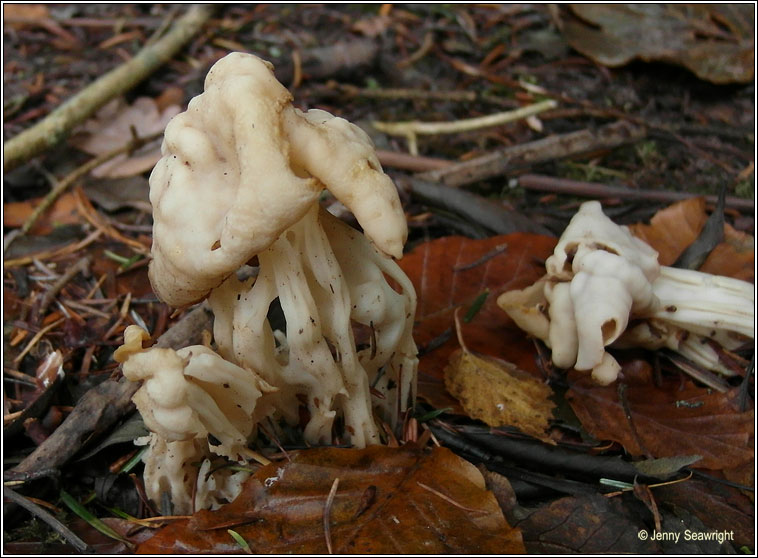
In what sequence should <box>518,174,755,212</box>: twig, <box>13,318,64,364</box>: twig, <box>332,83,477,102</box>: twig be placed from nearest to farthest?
<box>13,318,64,364</box>: twig < <box>518,174,755,212</box>: twig < <box>332,83,477,102</box>: twig

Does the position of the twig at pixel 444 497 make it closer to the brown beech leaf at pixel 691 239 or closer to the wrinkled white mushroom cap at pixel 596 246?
the wrinkled white mushroom cap at pixel 596 246

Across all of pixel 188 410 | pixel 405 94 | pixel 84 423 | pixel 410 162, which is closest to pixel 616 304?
pixel 188 410

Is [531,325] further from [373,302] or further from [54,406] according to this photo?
[54,406]

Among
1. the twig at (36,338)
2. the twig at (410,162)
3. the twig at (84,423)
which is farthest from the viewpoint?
the twig at (410,162)

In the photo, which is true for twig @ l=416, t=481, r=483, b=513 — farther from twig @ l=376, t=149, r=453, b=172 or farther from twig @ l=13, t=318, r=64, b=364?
twig @ l=376, t=149, r=453, b=172

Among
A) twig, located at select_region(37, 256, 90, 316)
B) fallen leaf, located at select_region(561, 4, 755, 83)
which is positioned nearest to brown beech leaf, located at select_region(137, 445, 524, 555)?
twig, located at select_region(37, 256, 90, 316)

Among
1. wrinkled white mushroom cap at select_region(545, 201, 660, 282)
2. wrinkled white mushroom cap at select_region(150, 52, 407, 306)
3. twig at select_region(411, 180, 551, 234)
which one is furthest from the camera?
twig at select_region(411, 180, 551, 234)

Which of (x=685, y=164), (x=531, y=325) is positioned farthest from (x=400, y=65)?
(x=531, y=325)

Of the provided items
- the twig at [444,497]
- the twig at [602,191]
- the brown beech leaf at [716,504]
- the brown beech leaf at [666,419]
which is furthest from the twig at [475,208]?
the twig at [444,497]
